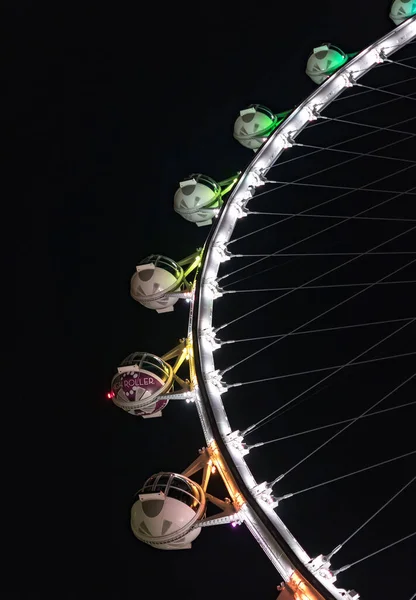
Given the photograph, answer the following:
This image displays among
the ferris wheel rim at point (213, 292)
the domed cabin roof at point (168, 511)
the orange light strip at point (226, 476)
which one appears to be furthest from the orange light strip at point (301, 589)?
the domed cabin roof at point (168, 511)

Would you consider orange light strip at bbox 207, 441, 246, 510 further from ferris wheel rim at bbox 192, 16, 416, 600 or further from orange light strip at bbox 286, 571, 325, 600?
orange light strip at bbox 286, 571, 325, 600

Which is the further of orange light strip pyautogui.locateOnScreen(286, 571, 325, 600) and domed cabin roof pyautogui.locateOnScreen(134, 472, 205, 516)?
domed cabin roof pyautogui.locateOnScreen(134, 472, 205, 516)

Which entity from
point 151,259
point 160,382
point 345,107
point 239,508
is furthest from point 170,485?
point 345,107

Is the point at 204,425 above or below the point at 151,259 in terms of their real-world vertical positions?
below

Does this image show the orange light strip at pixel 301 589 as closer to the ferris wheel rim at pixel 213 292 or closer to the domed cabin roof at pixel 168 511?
the ferris wheel rim at pixel 213 292

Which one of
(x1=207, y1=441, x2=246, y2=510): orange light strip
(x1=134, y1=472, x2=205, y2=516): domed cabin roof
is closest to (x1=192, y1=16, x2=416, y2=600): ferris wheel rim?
(x1=207, y1=441, x2=246, y2=510): orange light strip

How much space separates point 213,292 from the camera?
7871 millimetres

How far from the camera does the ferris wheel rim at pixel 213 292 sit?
5234 millimetres

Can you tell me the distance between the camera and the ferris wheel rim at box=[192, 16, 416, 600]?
17.2ft

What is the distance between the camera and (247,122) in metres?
11.6

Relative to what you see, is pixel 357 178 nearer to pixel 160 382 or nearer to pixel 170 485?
pixel 160 382

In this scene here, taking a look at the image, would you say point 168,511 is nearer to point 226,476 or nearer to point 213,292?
point 226,476

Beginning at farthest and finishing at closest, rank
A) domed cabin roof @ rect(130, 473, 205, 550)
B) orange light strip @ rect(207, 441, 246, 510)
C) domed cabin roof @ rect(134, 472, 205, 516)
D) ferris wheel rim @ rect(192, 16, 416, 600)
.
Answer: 1. domed cabin roof @ rect(134, 472, 205, 516)
2. domed cabin roof @ rect(130, 473, 205, 550)
3. orange light strip @ rect(207, 441, 246, 510)
4. ferris wheel rim @ rect(192, 16, 416, 600)

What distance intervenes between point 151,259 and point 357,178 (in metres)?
4.64
